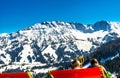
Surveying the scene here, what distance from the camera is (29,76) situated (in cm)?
1146

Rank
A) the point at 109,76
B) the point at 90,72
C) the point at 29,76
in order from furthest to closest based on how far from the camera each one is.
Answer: the point at 109,76
the point at 90,72
the point at 29,76

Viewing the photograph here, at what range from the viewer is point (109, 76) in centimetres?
1424

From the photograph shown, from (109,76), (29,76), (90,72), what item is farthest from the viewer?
(109,76)

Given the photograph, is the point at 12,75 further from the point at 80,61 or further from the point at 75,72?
the point at 80,61

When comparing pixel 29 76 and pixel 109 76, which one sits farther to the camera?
pixel 109 76

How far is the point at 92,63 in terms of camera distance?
1460cm

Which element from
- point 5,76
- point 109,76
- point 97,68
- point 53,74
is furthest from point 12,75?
point 109,76

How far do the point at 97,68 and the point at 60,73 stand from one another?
181 cm

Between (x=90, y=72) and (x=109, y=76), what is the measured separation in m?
1.88

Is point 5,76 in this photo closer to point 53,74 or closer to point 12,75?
point 12,75

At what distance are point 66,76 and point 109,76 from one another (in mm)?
2832

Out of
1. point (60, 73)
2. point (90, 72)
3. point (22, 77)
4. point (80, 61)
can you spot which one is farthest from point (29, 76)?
point (80, 61)

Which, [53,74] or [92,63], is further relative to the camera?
[92,63]

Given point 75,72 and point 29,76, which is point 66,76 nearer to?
point 75,72
